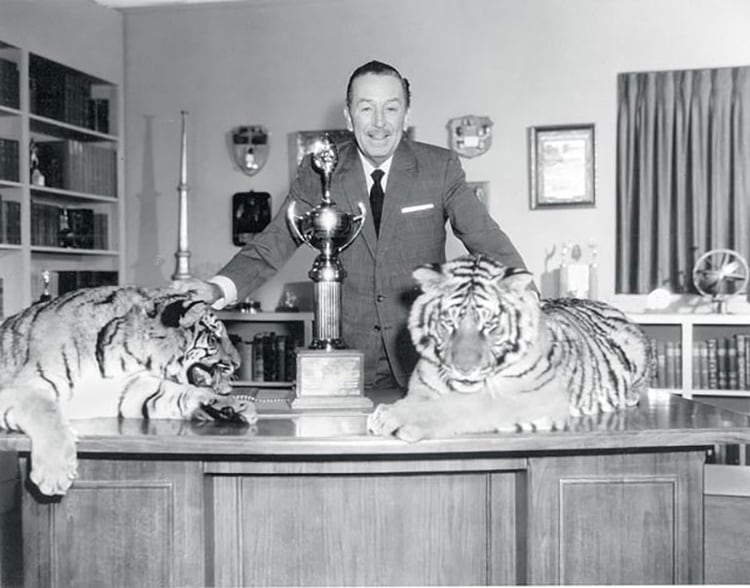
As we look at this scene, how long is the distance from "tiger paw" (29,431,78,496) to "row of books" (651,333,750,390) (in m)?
3.94

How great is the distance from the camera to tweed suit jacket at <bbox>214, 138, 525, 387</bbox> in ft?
8.67

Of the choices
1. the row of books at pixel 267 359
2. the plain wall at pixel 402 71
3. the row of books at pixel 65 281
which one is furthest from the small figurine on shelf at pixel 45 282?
the row of books at pixel 267 359

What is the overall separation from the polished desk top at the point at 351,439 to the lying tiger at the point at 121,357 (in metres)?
0.09

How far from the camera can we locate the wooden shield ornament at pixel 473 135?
18.2 feet

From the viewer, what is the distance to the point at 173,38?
6125 mm

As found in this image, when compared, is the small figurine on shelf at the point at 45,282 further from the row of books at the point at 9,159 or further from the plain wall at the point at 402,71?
the plain wall at the point at 402,71

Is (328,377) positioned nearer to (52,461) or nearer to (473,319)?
(473,319)

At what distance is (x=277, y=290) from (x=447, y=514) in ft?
13.3

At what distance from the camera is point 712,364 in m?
4.92

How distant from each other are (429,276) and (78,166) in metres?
4.50

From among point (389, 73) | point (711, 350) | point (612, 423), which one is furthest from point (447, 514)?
point (711, 350)

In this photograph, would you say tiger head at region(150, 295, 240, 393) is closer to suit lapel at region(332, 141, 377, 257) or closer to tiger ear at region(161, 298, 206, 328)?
tiger ear at region(161, 298, 206, 328)

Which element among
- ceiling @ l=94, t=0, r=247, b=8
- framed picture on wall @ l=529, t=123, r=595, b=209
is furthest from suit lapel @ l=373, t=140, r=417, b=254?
ceiling @ l=94, t=0, r=247, b=8

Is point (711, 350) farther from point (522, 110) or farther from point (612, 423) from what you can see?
point (612, 423)
